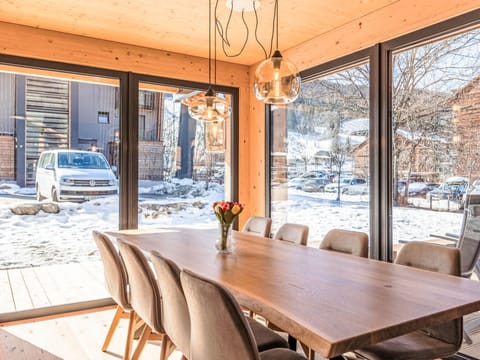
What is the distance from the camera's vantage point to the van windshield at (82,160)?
12.8 ft

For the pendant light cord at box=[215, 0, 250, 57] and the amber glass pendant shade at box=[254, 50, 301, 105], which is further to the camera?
the pendant light cord at box=[215, 0, 250, 57]

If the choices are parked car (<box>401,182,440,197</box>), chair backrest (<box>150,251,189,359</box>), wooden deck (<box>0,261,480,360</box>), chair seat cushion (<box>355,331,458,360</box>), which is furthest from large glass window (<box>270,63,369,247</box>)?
chair backrest (<box>150,251,189,359</box>)

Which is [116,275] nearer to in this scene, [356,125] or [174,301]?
[174,301]

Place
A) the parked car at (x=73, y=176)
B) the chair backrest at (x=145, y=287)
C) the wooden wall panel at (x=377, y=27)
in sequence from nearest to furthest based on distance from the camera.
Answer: the chair backrest at (x=145, y=287), the wooden wall panel at (x=377, y=27), the parked car at (x=73, y=176)

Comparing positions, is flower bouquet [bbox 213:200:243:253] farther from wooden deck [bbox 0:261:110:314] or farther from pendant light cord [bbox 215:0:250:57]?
wooden deck [bbox 0:261:110:314]

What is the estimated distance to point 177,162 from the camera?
4.48 m

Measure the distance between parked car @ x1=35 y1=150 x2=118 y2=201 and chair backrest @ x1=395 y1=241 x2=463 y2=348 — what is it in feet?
9.63

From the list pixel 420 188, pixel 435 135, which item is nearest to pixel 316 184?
pixel 420 188

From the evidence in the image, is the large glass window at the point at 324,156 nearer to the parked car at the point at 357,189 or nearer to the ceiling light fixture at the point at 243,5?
the parked car at the point at 357,189

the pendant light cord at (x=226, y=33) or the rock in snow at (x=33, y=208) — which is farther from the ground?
the pendant light cord at (x=226, y=33)

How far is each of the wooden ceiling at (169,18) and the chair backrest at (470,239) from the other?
175 cm

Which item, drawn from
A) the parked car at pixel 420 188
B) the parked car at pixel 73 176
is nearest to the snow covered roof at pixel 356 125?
the parked car at pixel 420 188

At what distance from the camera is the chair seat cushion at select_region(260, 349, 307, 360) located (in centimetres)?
169

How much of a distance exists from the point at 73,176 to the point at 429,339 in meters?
3.42
